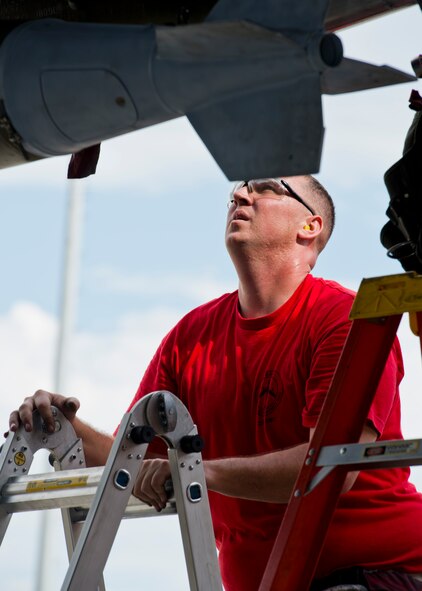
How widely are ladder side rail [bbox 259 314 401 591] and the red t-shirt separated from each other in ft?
0.88

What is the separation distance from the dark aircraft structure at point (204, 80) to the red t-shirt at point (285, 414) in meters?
0.97

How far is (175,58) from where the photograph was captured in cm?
216

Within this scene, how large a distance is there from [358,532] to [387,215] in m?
0.93

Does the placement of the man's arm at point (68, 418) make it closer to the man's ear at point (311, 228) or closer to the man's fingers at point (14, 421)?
the man's fingers at point (14, 421)

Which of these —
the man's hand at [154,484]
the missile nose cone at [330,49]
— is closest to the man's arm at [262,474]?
the man's hand at [154,484]

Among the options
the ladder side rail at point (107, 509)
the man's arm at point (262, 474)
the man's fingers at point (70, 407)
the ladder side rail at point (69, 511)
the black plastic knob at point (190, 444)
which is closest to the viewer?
A: the ladder side rail at point (107, 509)

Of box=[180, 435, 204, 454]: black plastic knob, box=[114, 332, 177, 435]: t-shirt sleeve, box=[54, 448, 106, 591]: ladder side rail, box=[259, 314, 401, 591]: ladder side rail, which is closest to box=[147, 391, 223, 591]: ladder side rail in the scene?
box=[180, 435, 204, 454]: black plastic knob

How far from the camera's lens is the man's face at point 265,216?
3.46m

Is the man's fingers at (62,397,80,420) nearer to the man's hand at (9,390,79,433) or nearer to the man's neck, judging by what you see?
the man's hand at (9,390,79,433)

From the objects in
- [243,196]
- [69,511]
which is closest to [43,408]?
[69,511]

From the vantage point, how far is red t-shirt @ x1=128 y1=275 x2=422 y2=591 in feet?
9.75

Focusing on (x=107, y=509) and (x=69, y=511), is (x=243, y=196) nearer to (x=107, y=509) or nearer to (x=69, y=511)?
(x=69, y=511)

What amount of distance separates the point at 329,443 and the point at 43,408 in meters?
0.99

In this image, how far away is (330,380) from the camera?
115 inches
